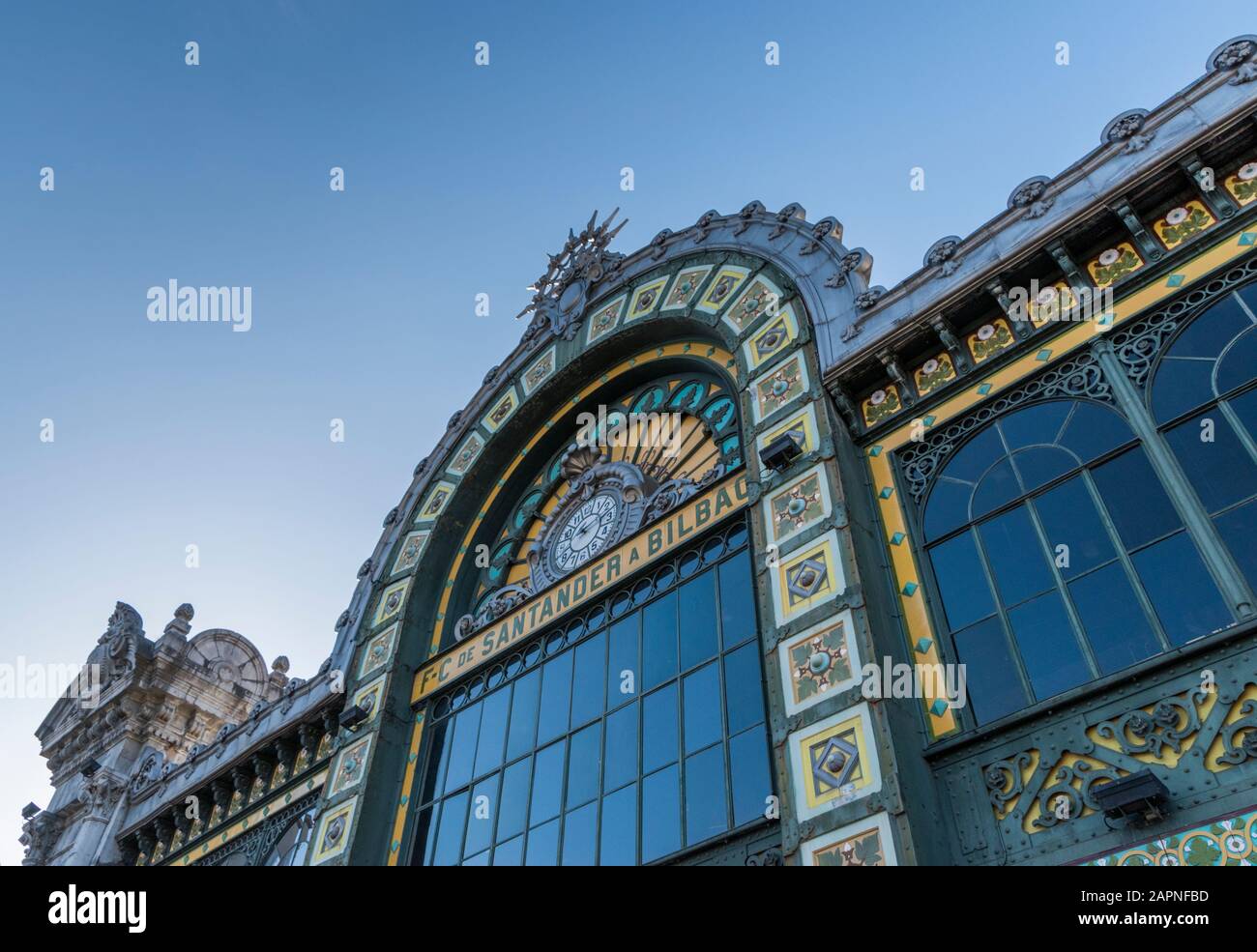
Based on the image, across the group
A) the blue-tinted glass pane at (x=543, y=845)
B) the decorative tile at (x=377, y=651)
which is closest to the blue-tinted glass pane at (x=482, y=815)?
the blue-tinted glass pane at (x=543, y=845)

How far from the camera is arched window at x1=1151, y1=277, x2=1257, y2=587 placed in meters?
10.6

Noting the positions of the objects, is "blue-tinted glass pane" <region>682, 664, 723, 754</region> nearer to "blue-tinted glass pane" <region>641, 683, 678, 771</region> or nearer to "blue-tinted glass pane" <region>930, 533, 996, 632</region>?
"blue-tinted glass pane" <region>641, 683, 678, 771</region>

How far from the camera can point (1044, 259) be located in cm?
1361

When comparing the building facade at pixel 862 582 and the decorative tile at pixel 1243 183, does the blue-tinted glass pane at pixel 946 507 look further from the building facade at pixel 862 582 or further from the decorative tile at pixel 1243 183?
the decorative tile at pixel 1243 183

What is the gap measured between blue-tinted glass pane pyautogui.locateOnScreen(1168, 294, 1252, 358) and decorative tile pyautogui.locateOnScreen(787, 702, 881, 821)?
5307 mm

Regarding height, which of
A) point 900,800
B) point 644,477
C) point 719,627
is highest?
point 644,477

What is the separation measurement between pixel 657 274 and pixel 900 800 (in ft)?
42.1

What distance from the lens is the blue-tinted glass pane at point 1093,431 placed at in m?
12.1

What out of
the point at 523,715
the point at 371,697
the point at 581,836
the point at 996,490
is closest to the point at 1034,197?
the point at 996,490

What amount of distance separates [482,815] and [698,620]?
474 cm

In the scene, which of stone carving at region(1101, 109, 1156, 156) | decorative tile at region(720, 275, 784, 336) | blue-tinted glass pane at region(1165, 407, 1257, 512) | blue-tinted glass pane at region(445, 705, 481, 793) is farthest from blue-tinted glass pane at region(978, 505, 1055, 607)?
blue-tinted glass pane at region(445, 705, 481, 793)

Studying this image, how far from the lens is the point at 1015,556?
12.3 metres
